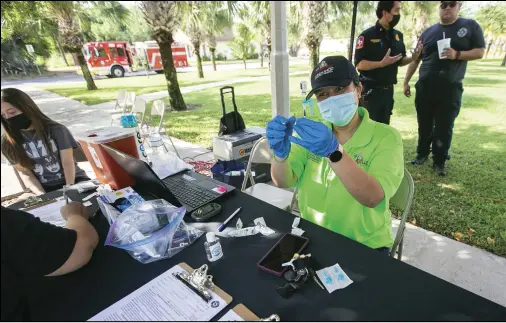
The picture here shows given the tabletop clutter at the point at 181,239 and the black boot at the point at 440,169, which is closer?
the tabletop clutter at the point at 181,239

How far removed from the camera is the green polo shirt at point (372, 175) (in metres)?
1.09

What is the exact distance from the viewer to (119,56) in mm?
15820

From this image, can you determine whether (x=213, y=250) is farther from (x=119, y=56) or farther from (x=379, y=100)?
(x=119, y=56)

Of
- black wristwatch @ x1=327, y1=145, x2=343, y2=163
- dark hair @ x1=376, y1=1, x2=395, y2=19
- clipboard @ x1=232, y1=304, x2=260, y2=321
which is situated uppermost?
dark hair @ x1=376, y1=1, x2=395, y2=19

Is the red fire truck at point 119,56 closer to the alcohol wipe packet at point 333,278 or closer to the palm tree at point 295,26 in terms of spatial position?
the palm tree at point 295,26

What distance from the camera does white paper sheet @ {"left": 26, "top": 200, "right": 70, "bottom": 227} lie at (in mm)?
1194

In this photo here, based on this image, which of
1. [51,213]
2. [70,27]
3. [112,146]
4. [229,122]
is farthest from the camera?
[70,27]

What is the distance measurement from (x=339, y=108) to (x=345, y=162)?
32 centimetres

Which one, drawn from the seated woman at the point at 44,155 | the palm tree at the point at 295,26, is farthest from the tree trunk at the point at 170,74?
the seated woman at the point at 44,155

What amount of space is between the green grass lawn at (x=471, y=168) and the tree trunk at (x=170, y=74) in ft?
5.00

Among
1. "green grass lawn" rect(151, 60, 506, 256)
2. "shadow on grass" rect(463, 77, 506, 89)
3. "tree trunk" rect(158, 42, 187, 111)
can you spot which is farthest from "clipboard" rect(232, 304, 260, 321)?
"tree trunk" rect(158, 42, 187, 111)

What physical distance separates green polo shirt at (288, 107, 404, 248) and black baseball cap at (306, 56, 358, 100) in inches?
6.9

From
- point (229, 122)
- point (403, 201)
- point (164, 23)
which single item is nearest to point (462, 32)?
point (403, 201)

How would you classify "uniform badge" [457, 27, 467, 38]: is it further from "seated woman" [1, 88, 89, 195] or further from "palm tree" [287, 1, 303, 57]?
"palm tree" [287, 1, 303, 57]
